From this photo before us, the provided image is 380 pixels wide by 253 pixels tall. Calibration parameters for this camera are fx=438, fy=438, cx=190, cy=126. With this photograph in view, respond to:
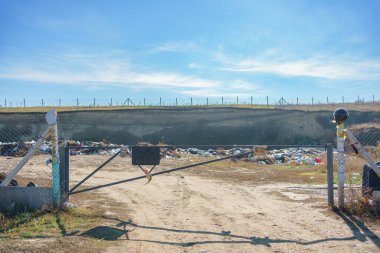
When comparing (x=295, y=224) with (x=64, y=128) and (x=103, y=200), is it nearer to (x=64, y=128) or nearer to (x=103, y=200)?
(x=103, y=200)

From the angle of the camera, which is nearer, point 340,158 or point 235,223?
point 235,223

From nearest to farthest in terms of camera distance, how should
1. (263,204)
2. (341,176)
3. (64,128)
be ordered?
(341,176), (263,204), (64,128)

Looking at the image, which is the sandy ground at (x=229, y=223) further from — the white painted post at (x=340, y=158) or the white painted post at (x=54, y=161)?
the white painted post at (x=54, y=161)

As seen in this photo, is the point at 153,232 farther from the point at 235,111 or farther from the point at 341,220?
the point at 235,111

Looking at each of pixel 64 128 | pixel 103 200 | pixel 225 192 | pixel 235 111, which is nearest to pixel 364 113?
pixel 235 111

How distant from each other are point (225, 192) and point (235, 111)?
35942mm

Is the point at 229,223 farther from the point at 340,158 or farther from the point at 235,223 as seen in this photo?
the point at 340,158

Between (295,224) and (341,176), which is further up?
(341,176)

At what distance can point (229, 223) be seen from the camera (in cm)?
→ 709

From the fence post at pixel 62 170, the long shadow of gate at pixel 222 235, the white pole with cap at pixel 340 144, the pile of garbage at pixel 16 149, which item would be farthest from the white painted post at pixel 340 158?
the pile of garbage at pixel 16 149

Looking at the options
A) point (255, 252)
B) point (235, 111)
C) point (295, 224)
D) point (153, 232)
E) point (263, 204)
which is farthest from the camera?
point (235, 111)

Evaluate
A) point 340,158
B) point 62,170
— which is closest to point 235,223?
point 340,158

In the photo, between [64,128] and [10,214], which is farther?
[64,128]

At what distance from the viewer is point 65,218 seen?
7113 mm
